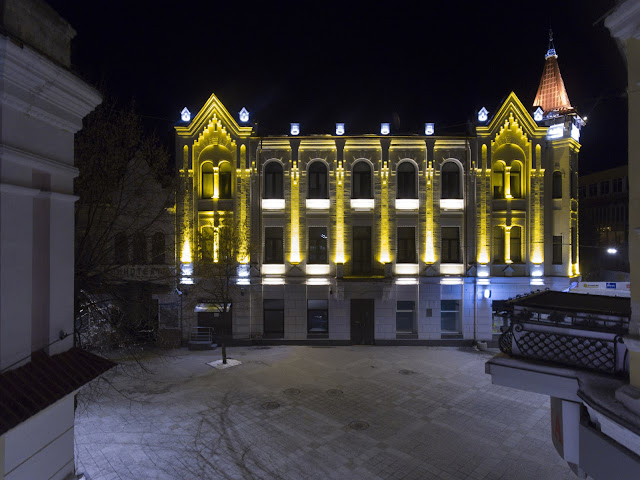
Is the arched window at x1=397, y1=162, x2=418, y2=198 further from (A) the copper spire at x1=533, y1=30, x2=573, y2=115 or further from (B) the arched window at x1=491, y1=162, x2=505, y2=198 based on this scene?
(A) the copper spire at x1=533, y1=30, x2=573, y2=115

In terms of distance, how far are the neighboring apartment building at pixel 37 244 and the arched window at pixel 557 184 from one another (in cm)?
2294

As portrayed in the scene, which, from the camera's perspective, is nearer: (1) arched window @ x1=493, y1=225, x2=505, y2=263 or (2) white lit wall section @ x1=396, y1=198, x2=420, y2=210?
(1) arched window @ x1=493, y1=225, x2=505, y2=263

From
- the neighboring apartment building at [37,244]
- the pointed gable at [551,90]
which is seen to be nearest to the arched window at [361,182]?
the pointed gable at [551,90]

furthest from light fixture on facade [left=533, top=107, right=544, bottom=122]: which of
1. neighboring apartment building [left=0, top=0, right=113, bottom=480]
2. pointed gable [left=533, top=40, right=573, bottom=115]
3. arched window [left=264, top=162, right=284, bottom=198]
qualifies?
neighboring apartment building [left=0, top=0, right=113, bottom=480]

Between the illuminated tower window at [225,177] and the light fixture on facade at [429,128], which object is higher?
the light fixture on facade at [429,128]

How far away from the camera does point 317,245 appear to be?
21594mm

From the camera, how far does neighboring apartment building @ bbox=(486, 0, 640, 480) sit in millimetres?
3729

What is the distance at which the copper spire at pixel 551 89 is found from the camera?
22062mm

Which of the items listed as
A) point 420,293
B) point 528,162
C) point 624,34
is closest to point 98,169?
Answer: point 624,34

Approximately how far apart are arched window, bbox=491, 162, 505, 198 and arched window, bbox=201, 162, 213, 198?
15946 millimetres

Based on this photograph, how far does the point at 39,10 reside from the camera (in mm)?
4188

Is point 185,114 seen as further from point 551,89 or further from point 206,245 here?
point 551,89

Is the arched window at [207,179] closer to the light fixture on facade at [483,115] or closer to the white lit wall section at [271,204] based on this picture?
the white lit wall section at [271,204]

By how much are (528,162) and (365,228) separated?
32.0ft
